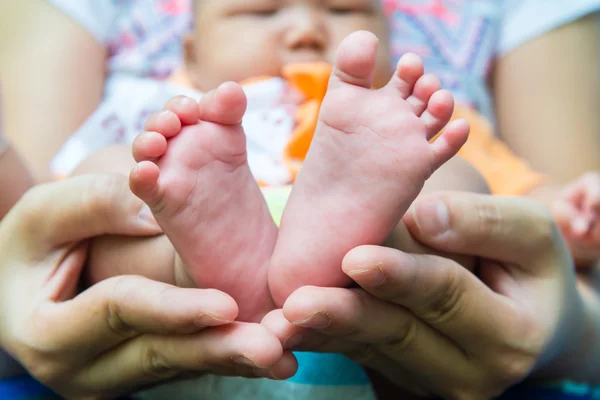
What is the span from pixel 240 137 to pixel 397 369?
302 millimetres

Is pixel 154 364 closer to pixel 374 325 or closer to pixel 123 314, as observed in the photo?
pixel 123 314

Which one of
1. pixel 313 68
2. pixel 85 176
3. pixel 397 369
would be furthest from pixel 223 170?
pixel 313 68

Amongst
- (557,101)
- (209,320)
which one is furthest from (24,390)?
(557,101)

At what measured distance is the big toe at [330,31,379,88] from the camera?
42cm

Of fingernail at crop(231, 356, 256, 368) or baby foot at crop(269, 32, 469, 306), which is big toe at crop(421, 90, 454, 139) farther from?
fingernail at crop(231, 356, 256, 368)

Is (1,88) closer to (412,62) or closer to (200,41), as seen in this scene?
(200,41)

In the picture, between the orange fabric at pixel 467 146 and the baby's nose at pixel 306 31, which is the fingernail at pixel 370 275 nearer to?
the orange fabric at pixel 467 146

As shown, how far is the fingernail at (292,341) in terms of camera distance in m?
0.44

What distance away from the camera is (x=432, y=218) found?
48 centimetres

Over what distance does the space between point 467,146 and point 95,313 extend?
74 cm

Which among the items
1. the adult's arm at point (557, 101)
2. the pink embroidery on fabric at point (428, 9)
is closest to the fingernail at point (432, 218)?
the adult's arm at point (557, 101)

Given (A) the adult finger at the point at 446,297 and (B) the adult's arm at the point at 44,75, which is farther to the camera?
(B) the adult's arm at the point at 44,75

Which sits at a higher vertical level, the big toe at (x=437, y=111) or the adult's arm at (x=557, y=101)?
the big toe at (x=437, y=111)

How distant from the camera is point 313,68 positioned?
0.89 meters
